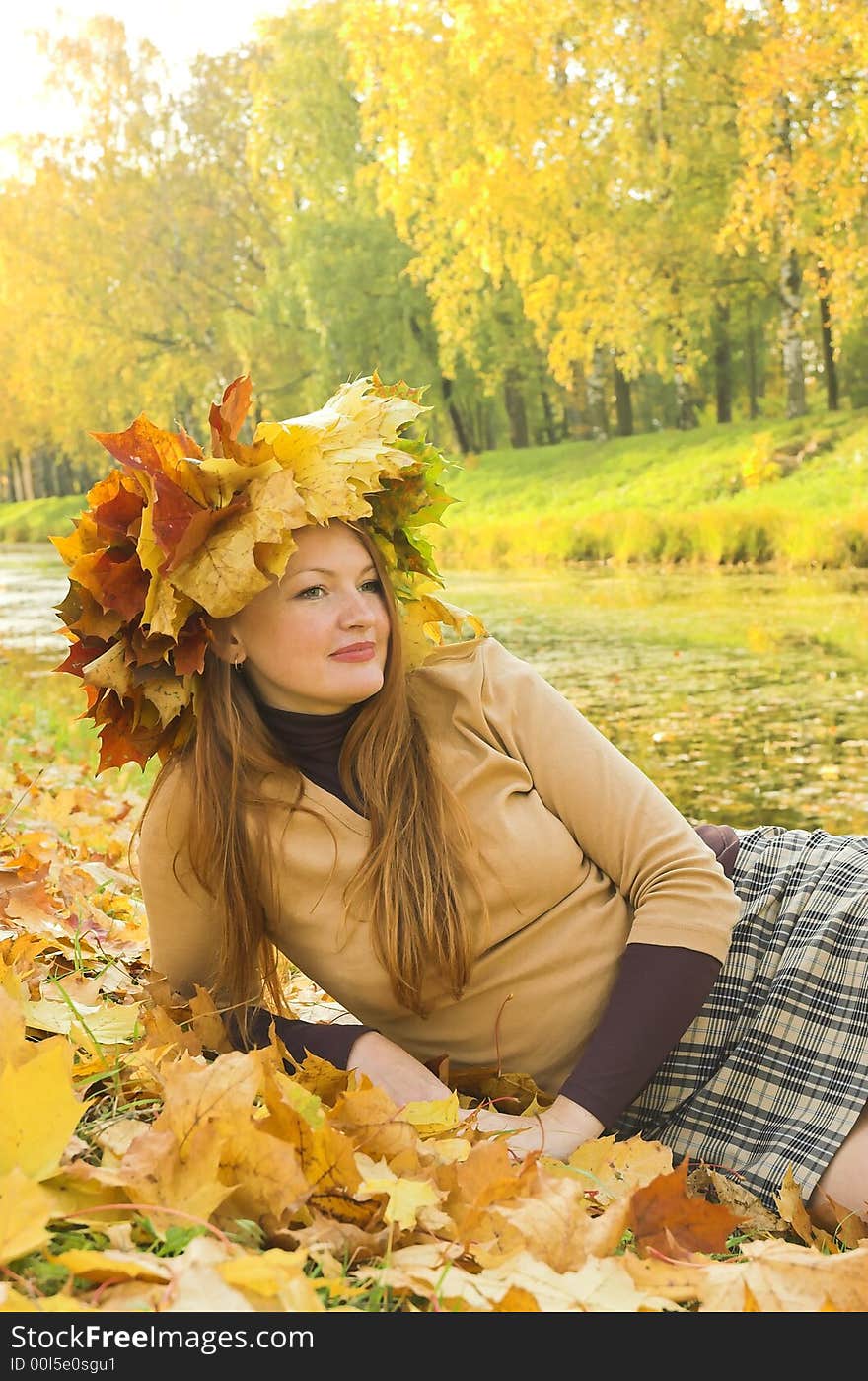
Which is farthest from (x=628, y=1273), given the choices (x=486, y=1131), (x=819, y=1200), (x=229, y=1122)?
(x=819, y=1200)

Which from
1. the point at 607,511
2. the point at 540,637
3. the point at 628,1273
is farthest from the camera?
the point at 607,511

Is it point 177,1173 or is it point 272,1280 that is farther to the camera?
point 177,1173

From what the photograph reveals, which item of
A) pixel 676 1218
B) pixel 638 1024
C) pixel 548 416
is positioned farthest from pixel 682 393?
pixel 676 1218

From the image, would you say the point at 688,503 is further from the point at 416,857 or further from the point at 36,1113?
the point at 36,1113

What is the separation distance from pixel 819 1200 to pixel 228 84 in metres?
28.9

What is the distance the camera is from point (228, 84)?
27328 mm

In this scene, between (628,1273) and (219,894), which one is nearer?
(628,1273)

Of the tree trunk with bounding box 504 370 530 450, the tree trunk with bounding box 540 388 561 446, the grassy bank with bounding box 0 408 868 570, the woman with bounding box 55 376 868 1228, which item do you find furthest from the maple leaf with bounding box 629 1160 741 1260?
the tree trunk with bounding box 540 388 561 446

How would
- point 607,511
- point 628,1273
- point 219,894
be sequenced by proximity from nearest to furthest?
1. point 628,1273
2. point 219,894
3. point 607,511

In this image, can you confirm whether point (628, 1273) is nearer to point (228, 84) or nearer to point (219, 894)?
point (219, 894)

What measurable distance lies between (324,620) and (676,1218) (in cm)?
101

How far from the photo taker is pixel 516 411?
27.3 m

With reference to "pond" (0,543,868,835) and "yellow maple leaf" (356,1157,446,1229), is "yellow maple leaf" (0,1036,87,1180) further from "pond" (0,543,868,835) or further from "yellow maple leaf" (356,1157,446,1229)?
"pond" (0,543,868,835)

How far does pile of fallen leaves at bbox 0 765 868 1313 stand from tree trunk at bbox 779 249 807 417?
18.6m
